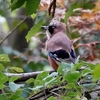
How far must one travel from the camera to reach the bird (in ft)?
9.39

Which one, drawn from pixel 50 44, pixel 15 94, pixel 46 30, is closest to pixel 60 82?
pixel 15 94

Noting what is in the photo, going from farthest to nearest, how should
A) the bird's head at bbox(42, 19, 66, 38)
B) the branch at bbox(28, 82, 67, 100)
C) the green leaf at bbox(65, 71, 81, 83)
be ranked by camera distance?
the bird's head at bbox(42, 19, 66, 38)
the branch at bbox(28, 82, 67, 100)
the green leaf at bbox(65, 71, 81, 83)

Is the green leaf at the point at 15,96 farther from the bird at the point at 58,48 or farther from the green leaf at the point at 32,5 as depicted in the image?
the bird at the point at 58,48

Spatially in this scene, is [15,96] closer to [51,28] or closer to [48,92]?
[48,92]

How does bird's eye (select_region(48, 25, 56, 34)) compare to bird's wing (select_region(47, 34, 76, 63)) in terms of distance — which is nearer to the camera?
bird's wing (select_region(47, 34, 76, 63))

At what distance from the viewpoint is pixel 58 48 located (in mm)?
3023

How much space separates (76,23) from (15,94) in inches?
72.8

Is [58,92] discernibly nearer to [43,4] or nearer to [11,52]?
[43,4]

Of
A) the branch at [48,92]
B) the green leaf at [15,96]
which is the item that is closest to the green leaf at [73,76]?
the branch at [48,92]

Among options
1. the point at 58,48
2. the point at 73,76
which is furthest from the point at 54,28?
the point at 73,76

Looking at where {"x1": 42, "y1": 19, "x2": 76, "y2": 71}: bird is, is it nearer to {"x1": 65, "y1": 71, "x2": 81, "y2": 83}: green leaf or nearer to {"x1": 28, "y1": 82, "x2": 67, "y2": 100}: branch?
{"x1": 28, "y1": 82, "x2": 67, "y2": 100}: branch

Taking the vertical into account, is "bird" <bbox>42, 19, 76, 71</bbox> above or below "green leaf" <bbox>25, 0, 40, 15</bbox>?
below

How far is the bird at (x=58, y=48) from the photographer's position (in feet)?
9.39

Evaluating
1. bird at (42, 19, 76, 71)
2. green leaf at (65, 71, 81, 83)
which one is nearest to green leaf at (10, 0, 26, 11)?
green leaf at (65, 71, 81, 83)
